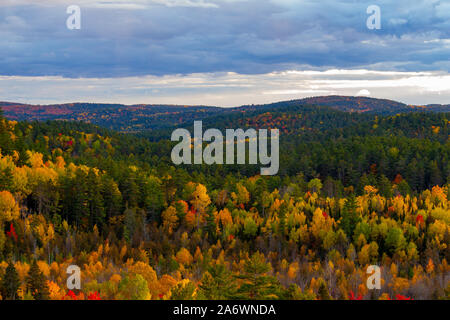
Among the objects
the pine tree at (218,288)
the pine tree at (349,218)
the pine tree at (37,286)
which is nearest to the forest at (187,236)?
the pine tree at (37,286)

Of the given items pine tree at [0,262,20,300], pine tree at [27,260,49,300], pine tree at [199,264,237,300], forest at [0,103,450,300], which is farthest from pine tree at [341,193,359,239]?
pine tree at [0,262,20,300]

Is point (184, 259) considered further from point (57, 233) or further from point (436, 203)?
point (436, 203)

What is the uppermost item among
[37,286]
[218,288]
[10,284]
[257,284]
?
[257,284]

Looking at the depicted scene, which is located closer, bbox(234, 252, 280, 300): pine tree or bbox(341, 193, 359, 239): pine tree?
bbox(234, 252, 280, 300): pine tree

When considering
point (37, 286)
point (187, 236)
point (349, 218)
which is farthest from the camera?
point (349, 218)

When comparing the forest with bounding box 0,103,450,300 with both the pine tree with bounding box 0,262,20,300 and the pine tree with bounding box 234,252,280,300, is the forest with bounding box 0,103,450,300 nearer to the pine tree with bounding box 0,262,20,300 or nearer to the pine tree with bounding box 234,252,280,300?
the pine tree with bounding box 0,262,20,300

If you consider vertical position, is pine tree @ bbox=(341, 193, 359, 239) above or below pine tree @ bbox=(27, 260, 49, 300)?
below

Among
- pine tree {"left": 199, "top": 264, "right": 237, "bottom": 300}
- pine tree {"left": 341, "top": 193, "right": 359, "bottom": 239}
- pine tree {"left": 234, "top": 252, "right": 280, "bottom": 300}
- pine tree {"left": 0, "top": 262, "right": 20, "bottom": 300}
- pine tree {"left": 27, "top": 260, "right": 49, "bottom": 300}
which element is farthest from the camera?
pine tree {"left": 341, "top": 193, "right": 359, "bottom": 239}

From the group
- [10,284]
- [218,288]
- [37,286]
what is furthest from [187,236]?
[218,288]

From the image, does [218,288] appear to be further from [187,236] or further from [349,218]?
[349,218]
